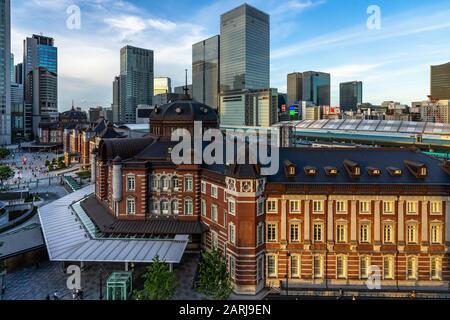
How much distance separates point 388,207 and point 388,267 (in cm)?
620

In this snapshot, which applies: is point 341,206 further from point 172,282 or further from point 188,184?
point 188,184

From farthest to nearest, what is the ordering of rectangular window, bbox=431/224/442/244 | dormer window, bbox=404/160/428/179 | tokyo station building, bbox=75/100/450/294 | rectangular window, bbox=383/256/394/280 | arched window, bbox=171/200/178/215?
arched window, bbox=171/200/178/215 < dormer window, bbox=404/160/428/179 < rectangular window, bbox=383/256/394/280 < rectangular window, bbox=431/224/442/244 < tokyo station building, bbox=75/100/450/294

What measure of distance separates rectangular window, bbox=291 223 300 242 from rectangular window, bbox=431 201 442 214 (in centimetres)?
1373

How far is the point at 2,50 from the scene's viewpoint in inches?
6841

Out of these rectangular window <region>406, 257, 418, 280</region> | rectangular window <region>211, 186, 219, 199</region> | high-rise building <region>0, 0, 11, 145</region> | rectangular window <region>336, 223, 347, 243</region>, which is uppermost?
high-rise building <region>0, 0, 11, 145</region>

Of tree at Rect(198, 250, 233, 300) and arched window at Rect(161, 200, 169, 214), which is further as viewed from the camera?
arched window at Rect(161, 200, 169, 214)

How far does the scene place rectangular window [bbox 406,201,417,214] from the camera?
35406 mm

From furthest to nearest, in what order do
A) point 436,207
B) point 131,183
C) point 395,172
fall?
point 131,183 → point 395,172 → point 436,207

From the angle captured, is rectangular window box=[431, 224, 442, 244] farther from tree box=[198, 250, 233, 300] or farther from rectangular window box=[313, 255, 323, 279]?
tree box=[198, 250, 233, 300]

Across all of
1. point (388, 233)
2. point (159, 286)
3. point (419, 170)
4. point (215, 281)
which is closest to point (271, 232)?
point (215, 281)

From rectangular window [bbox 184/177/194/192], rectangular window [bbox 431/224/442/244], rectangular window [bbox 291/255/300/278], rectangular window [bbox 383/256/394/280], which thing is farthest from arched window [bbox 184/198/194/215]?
rectangular window [bbox 431/224/442/244]

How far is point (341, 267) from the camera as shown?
118 feet

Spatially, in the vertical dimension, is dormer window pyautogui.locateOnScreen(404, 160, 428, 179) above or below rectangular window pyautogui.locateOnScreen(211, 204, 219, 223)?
above
